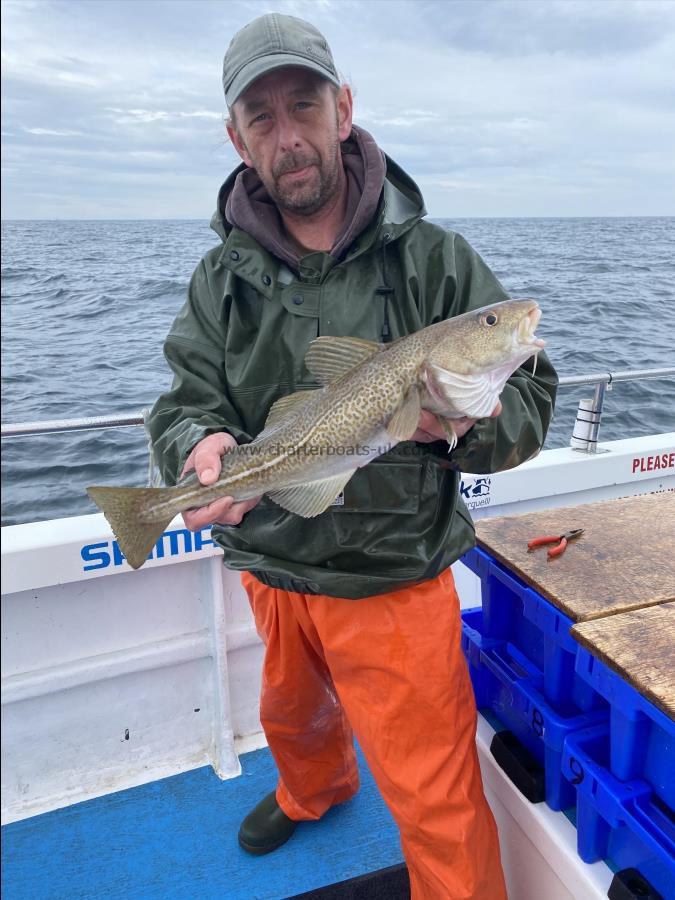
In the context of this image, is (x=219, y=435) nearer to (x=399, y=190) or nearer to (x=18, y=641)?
(x=399, y=190)

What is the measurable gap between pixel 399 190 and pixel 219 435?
120 cm

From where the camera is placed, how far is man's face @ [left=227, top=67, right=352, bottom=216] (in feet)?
8.46

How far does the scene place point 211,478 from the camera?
235 centimetres

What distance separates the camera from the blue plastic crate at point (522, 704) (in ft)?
7.88

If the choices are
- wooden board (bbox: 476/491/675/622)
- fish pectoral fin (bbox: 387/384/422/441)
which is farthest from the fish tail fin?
wooden board (bbox: 476/491/675/622)

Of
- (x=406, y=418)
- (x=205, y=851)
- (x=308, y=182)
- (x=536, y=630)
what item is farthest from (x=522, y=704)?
(x=308, y=182)

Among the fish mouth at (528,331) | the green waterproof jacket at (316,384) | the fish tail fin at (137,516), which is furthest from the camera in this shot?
the green waterproof jacket at (316,384)

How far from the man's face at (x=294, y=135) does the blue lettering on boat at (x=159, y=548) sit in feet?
5.98

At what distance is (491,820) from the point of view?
2508 mm

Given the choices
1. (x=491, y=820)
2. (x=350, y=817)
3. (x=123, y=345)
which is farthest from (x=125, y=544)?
(x=123, y=345)

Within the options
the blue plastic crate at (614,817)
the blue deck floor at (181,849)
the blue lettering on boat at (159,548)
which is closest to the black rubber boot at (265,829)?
the blue deck floor at (181,849)

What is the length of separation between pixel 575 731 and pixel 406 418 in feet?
3.94

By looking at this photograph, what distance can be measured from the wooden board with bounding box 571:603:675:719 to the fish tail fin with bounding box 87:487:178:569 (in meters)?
1.38

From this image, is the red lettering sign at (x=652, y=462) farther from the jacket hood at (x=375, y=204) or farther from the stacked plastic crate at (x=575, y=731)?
the jacket hood at (x=375, y=204)
